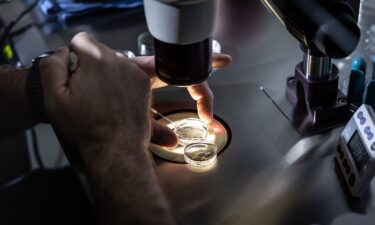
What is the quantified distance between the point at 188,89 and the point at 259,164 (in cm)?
17

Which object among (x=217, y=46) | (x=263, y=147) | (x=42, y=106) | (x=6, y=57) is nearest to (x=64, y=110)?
(x=42, y=106)

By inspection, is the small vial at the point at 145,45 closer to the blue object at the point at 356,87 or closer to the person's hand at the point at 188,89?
the person's hand at the point at 188,89

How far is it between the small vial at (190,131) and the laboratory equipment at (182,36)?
0.55ft

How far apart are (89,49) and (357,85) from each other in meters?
0.40

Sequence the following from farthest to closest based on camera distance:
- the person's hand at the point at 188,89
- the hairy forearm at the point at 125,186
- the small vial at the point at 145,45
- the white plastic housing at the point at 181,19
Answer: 1. the small vial at the point at 145,45
2. the person's hand at the point at 188,89
3. the hairy forearm at the point at 125,186
4. the white plastic housing at the point at 181,19

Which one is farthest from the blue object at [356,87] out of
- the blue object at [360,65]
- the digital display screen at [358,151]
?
the digital display screen at [358,151]

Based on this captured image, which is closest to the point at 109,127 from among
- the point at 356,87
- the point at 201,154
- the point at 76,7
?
the point at 201,154

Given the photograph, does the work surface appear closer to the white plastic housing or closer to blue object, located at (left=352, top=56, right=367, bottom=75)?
blue object, located at (left=352, top=56, right=367, bottom=75)

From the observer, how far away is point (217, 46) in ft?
3.38

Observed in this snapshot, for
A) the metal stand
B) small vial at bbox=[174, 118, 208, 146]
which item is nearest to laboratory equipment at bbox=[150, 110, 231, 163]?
small vial at bbox=[174, 118, 208, 146]

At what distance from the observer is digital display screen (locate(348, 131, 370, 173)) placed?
2.30ft

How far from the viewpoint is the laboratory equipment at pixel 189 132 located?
0.81 metres

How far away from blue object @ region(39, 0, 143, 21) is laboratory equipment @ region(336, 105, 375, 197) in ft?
2.00

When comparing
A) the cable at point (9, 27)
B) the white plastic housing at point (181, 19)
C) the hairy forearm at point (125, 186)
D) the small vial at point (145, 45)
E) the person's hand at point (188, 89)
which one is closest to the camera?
the white plastic housing at point (181, 19)
